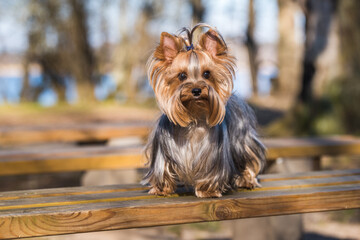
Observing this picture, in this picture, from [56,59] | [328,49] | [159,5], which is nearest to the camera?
[328,49]

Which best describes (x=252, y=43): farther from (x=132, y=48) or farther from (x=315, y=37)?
(x=315, y=37)

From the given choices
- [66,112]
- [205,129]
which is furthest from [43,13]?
[205,129]

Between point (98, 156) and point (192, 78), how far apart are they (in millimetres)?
1583

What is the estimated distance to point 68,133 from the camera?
5.02 meters

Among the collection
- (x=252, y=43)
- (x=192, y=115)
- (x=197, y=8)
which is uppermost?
(x=197, y=8)

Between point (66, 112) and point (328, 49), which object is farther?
point (66, 112)

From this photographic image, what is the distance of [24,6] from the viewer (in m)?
15.6

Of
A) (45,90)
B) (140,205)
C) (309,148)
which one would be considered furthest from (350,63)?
(45,90)

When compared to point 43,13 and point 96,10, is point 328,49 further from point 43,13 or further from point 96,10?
point 96,10

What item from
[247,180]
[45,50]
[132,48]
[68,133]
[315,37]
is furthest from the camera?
[132,48]

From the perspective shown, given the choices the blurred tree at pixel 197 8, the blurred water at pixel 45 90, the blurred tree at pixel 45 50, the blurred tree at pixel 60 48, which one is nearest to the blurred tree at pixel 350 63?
the blurred tree at pixel 60 48

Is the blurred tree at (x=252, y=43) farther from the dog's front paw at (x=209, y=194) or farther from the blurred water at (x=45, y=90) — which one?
the dog's front paw at (x=209, y=194)

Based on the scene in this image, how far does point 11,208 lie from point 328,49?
512cm

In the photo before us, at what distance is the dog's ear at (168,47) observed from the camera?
93.8 inches
